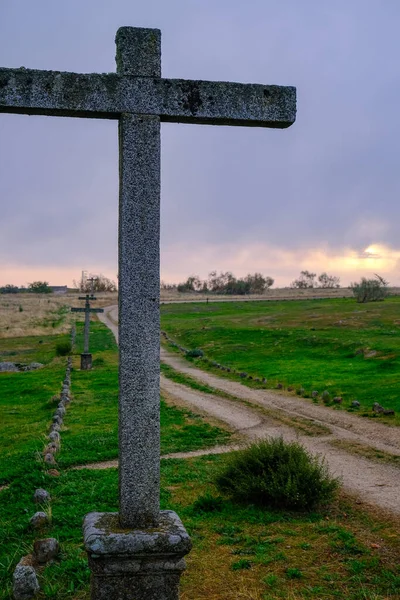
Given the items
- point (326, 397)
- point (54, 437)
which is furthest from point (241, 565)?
point (326, 397)

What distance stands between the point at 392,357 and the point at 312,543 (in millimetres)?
20133

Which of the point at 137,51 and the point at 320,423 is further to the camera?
the point at 320,423

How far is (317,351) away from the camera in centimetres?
3244

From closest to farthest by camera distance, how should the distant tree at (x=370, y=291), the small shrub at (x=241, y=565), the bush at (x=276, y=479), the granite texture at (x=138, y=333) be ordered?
1. the granite texture at (x=138, y=333)
2. the small shrub at (x=241, y=565)
3. the bush at (x=276, y=479)
4. the distant tree at (x=370, y=291)

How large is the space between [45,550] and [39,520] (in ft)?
3.79

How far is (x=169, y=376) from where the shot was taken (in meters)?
27.3

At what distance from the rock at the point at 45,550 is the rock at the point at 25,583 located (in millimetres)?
680

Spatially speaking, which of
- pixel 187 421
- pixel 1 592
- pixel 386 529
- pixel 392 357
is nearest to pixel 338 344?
pixel 392 357

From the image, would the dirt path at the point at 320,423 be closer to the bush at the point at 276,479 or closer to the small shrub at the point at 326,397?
the small shrub at the point at 326,397

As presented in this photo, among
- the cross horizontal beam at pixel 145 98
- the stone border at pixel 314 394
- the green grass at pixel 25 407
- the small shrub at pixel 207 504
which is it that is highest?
the cross horizontal beam at pixel 145 98

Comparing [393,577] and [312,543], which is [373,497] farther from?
[393,577]

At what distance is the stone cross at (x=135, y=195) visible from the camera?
514 centimetres

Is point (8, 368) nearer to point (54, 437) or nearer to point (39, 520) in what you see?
point (54, 437)

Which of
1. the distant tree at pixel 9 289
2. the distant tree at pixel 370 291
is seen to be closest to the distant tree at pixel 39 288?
the distant tree at pixel 9 289
